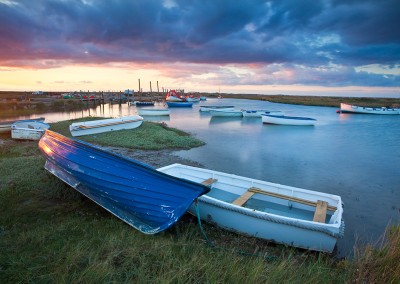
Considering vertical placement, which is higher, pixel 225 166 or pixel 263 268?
pixel 263 268

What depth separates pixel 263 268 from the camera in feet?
11.7

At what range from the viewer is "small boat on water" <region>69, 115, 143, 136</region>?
17.1 metres

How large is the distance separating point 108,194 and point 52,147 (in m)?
2.96

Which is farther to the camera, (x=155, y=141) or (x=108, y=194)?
(x=155, y=141)

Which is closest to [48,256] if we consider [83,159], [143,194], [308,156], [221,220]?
[143,194]

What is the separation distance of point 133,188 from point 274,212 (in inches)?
132

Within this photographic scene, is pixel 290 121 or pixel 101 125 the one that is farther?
pixel 290 121

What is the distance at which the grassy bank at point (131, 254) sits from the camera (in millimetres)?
3350

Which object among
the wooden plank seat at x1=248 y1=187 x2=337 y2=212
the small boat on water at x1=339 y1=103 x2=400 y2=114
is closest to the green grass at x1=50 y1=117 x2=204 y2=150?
the wooden plank seat at x1=248 y1=187 x2=337 y2=212

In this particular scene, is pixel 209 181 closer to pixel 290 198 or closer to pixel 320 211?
pixel 290 198

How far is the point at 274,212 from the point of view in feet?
22.0

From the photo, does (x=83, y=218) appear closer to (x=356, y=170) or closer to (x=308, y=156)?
(x=356, y=170)

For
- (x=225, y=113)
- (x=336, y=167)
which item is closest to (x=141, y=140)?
(x=336, y=167)

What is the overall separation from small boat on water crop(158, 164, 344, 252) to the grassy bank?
0.76ft
